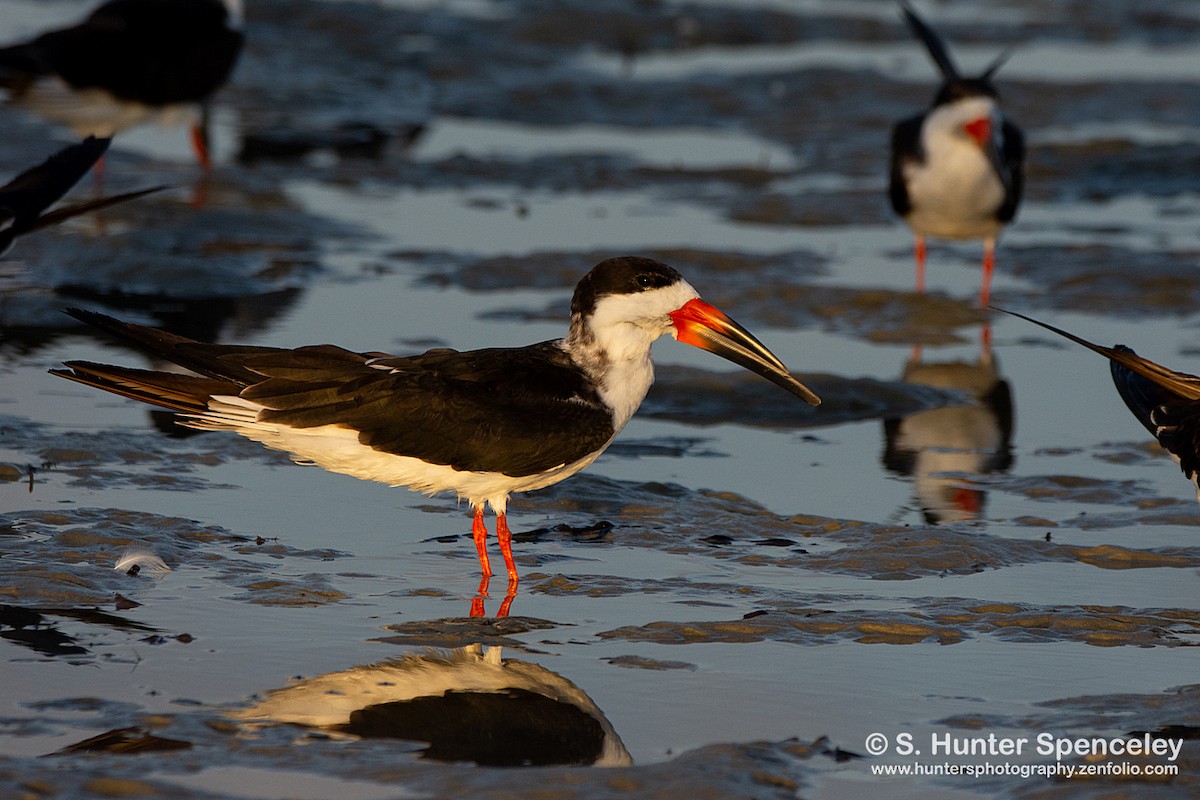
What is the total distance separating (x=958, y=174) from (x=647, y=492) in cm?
465

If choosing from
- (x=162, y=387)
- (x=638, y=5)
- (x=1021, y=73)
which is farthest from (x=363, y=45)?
(x=162, y=387)

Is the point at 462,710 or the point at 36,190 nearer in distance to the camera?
the point at 462,710

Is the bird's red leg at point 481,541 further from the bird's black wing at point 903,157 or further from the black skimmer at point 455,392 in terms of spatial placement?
the bird's black wing at point 903,157

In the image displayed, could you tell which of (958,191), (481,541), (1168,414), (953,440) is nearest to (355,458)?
(481,541)

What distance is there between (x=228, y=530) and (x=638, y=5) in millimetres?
15509

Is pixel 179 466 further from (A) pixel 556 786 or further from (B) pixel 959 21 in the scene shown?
(B) pixel 959 21

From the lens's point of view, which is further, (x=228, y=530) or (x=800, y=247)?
(x=800, y=247)

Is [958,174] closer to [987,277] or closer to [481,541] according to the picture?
[987,277]

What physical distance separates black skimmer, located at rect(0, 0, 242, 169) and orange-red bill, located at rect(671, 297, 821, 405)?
7.32 m

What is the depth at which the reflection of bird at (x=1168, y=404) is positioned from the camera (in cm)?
593

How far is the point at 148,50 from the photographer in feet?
40.4

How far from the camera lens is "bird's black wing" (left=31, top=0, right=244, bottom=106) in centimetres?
1198

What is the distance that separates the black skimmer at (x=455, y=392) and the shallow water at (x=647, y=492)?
15.9 inches

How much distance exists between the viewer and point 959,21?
2178 cm
